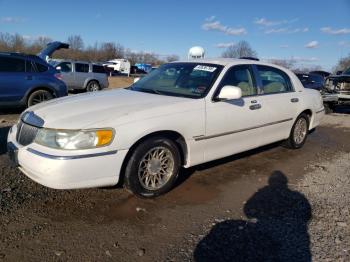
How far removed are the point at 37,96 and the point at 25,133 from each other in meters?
5.88

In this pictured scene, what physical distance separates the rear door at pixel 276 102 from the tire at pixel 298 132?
26cm

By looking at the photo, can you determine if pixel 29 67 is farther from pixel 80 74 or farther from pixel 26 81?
pixel 80 74

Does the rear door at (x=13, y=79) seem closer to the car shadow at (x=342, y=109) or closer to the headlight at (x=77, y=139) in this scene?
the headlight at (x=77, y=139)

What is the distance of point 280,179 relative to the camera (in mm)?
5176

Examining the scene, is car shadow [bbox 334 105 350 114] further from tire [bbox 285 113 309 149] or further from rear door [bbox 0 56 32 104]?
rear door [bbox 0 56 32 104]

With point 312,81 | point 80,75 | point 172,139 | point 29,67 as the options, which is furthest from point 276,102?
point 80,75

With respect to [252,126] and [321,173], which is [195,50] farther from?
[321,173]

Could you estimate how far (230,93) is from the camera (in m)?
4.59

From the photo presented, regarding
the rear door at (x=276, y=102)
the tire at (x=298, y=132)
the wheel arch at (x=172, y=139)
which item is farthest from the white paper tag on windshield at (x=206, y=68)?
the tire at (x=298, y=132)

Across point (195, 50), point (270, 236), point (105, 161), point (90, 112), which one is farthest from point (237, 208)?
point (195, 50)

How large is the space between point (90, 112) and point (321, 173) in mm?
3668

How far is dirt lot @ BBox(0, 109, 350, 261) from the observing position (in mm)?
3131

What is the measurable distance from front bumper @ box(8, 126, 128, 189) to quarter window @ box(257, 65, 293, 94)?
9.35 ft

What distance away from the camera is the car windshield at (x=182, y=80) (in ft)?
15.7
